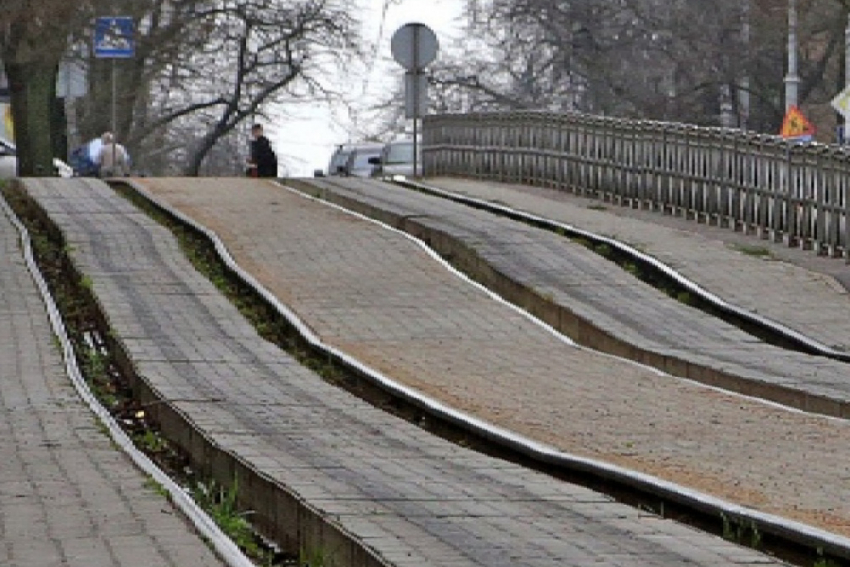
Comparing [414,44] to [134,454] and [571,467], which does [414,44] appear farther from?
[134,454]

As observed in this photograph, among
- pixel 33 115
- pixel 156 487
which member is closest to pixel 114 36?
pixel 33 115

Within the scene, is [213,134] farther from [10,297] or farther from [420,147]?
[10,297]

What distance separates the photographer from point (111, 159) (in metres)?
45.9

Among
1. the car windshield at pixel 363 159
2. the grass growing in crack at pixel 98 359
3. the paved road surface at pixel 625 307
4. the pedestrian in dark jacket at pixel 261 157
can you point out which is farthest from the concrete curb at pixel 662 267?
the car windshield at pixel 363 159

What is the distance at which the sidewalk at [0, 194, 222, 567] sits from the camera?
9.51 metres

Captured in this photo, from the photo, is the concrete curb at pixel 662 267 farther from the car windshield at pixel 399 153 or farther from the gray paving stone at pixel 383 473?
the car windshield at pixel 399 153

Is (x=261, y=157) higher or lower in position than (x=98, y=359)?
higher

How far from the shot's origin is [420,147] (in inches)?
1784

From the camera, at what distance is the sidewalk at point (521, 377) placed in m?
13.4

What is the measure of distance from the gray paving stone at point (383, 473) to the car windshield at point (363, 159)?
3405 cm

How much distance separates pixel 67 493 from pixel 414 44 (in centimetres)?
2507

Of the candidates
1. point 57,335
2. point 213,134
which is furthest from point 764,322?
point 213,134

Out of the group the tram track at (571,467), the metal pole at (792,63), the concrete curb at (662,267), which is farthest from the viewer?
the metal pole at (792,63)

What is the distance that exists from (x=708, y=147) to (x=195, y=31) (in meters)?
31.7
